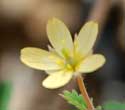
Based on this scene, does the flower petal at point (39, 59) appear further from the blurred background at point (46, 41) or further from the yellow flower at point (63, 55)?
the blurred background at point (46, 41)

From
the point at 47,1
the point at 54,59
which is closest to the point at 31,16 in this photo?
the point at 47,1

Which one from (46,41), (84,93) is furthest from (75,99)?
(46,41)

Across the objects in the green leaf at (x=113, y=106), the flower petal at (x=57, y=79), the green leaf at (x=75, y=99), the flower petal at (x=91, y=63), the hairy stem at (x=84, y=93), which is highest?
the flower petal at (x=91, y=63)

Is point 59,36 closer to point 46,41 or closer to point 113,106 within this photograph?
point 113,106

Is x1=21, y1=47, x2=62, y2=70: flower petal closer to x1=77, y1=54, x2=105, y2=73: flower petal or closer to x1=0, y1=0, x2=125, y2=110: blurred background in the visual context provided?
x1=77, y1=54, x2=105, y2=73: flower petal

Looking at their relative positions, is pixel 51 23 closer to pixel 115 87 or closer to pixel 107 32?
pixel 115 87

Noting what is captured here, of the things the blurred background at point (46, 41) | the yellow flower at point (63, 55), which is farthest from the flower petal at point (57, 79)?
the blurred background at point (46, 41)
